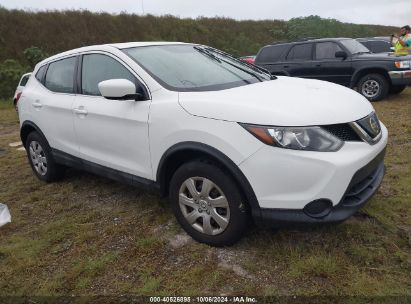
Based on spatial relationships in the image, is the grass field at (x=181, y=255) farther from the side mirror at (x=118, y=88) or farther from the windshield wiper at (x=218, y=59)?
the windshield wiper at (x=218, y=59)

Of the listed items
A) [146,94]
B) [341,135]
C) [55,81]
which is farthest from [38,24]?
[341,135]

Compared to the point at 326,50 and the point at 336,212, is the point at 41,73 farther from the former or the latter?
the point at 326,50

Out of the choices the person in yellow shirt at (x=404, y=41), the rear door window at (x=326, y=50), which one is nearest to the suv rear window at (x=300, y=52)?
the rear door window at (x=326, y=50)

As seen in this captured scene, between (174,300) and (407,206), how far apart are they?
236cm

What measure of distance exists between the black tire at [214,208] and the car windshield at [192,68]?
2.27 feet

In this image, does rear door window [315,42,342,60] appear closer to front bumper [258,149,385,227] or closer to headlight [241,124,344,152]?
front bumper [258,149,385,227]

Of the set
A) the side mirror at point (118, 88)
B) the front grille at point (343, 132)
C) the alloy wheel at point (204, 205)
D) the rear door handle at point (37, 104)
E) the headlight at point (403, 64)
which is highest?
the side mirror at point (118, 88)

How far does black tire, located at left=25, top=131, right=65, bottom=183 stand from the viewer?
15.5ft

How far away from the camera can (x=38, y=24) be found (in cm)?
1992

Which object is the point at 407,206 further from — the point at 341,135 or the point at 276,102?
the point at 276,102

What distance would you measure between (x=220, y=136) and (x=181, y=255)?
1.03 m

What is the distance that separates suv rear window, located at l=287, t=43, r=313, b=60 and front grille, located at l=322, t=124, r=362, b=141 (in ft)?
25.2

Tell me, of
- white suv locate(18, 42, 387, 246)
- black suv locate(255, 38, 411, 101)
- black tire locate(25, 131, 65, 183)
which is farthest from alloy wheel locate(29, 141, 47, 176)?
black suv locate(255, 38, 411, 101)

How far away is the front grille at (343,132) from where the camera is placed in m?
2.70
